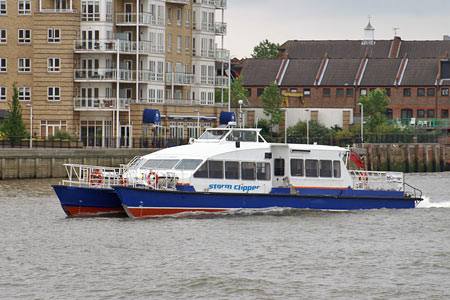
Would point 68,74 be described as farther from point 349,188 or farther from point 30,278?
point 30,278

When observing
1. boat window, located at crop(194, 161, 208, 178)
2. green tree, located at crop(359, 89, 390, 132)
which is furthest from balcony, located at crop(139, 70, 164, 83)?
boat window, located at crop(194, 161, 208, 178)

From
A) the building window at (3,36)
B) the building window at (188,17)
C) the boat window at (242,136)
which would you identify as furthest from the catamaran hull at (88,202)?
the building window at (188,17)

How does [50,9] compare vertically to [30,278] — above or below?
above

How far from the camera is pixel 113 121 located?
291 ft

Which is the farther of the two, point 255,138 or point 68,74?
point 68,74

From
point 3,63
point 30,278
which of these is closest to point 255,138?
point 30,278

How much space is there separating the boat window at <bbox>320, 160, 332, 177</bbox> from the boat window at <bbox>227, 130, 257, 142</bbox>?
323cm

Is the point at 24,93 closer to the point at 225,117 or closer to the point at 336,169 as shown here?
the point at 225,117

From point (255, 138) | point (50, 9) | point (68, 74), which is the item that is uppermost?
point (50, 9)

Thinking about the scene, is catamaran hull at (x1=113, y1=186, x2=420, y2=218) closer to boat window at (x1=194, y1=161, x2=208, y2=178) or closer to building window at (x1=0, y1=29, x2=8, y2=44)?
boat window at (x1=194, y1=161, x2=208, y2=178)

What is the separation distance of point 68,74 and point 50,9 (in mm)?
5933

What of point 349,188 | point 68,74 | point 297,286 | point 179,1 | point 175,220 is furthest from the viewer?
point 179,1

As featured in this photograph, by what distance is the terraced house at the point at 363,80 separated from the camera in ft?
399

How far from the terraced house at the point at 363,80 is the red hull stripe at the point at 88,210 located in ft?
255
